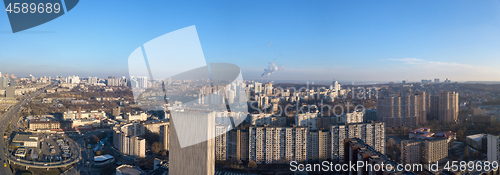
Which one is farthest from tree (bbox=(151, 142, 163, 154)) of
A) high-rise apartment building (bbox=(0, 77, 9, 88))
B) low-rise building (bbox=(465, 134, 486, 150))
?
high-rise apartment building (bbox=(0, 77, 9, 88))

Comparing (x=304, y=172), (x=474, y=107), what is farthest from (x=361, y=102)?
(x=304, y=172)

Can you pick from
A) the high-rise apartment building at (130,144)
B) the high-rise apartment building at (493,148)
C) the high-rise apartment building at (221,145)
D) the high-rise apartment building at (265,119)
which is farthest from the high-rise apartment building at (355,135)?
the high-rise apartment building at (130,144)

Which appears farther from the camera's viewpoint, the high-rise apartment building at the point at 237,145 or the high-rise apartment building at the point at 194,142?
the high-rise apartment building at the point at 237,145

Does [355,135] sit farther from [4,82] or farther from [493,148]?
[4,82]

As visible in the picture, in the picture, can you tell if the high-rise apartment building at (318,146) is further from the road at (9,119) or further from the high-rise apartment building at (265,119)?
the road at (9,119)

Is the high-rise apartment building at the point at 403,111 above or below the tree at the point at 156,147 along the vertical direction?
above

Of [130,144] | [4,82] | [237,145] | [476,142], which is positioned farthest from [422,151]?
[4,82]
